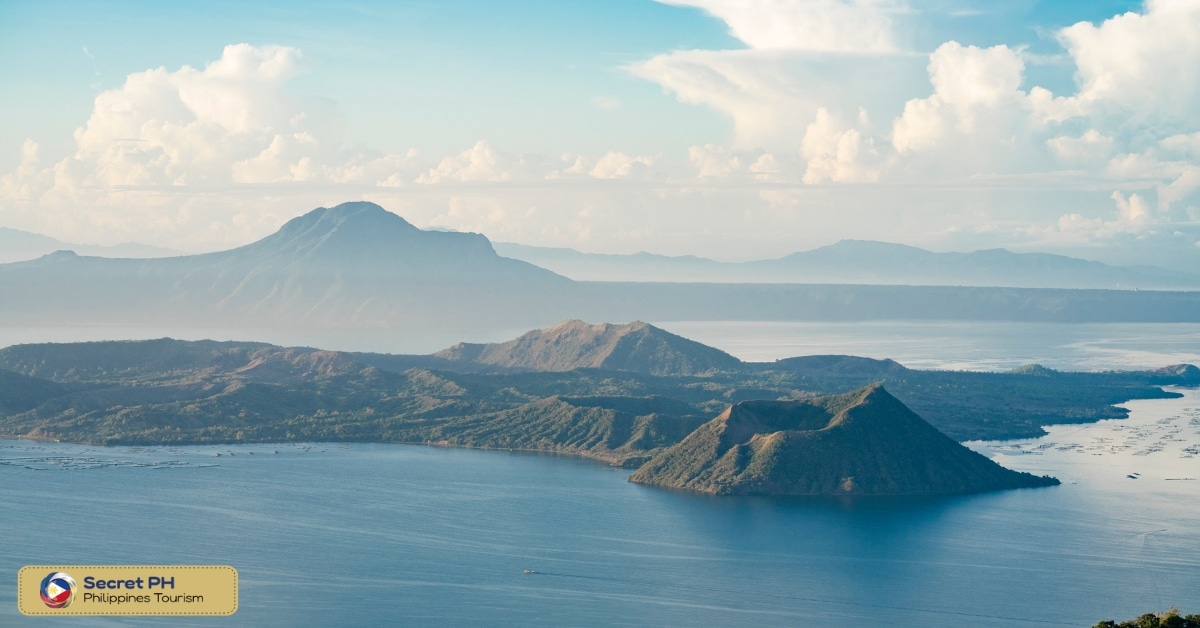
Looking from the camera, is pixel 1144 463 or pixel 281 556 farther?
pixel 1144 463

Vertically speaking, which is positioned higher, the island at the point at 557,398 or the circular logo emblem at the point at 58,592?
the island at the point at 557,398

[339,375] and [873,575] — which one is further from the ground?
[339,375]

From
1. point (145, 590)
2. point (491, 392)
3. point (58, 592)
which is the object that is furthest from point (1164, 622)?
point (491, 392)

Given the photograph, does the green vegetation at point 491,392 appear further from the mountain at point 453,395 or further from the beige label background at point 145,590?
the beige label background at point 145,590

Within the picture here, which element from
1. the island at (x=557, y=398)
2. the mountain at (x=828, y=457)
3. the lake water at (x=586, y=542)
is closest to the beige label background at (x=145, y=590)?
the lake water at (x=586, y=542)

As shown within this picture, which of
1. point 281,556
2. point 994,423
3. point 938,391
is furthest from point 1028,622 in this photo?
point 938,391

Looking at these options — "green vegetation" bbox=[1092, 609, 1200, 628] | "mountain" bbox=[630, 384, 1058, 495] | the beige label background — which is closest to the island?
"mountain" bbox=[630, 384, 1058, 495]

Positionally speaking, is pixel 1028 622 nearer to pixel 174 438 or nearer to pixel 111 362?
pixel 174 438
